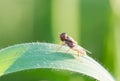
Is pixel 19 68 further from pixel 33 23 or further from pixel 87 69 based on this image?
pixel 33 23

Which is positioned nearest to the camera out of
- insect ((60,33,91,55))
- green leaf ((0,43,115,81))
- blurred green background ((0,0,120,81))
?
green leaf ((0,43,115,81))

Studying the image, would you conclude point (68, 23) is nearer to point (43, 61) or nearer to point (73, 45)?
point (73, 45)

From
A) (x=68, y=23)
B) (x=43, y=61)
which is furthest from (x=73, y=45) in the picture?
(x=68, y=23)

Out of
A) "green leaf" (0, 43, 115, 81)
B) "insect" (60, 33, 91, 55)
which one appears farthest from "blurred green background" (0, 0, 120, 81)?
"green leaf" (0, 43, 115, 81)

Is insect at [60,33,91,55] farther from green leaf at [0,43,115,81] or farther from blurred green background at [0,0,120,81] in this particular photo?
blurred green background at [0,0,120,81]

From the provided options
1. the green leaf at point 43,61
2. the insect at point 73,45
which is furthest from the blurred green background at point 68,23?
the green leaf at point 43,61
